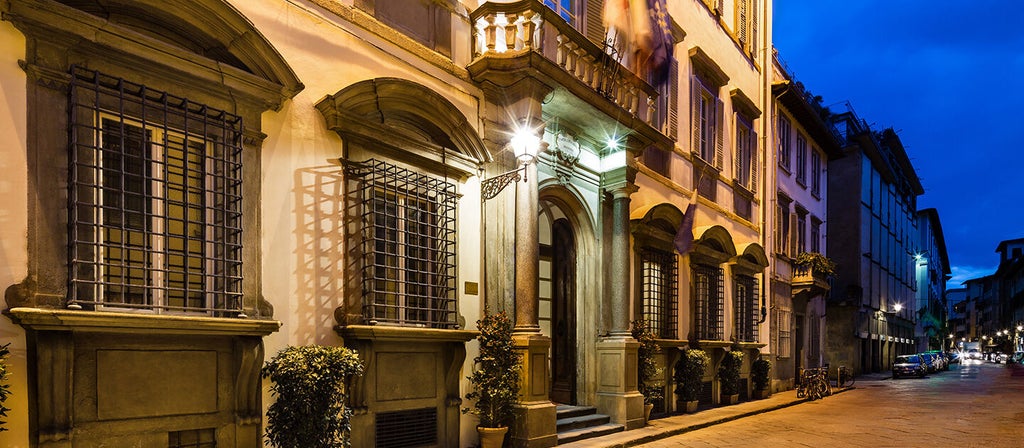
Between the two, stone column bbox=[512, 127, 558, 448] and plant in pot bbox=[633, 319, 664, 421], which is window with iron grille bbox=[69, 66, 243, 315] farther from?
plant in pot bbox=[633, 319, 664, 421]

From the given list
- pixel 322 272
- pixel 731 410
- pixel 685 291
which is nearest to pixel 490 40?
pixel 322 272

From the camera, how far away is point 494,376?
9.50 metres

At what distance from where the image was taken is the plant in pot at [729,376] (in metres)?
17.6

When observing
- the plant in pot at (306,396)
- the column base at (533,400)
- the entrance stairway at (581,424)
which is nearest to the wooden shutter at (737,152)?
the entrance stairway at (581,424)

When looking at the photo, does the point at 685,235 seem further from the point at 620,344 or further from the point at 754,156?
the point at 754,156

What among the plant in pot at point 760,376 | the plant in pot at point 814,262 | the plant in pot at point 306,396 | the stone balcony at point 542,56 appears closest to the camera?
the plant in pot at point 306,396

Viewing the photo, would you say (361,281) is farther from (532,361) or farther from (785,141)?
(785,141)

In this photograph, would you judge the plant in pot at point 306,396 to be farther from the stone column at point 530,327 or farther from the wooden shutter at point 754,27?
the wooden shutter at point 754,27

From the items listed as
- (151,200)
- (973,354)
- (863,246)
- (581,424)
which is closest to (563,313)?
(581,424)

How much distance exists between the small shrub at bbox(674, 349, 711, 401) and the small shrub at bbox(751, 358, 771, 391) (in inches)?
181

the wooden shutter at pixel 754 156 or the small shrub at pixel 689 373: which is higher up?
the wooden shutter at pixel 754 156

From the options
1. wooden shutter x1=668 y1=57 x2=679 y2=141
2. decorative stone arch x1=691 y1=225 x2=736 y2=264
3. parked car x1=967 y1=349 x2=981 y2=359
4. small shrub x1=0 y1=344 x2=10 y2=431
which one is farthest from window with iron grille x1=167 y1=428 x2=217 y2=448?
parked car x1=967 y1=349 x2=981 y2=359

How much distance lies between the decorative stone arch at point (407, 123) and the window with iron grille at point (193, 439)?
3328mm

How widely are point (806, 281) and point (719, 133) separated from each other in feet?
25.8
